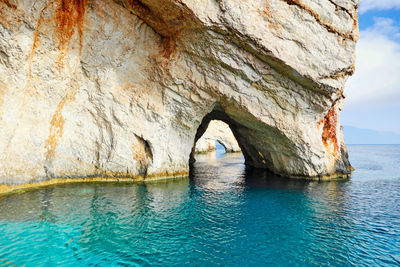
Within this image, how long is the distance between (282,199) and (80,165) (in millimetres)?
13388

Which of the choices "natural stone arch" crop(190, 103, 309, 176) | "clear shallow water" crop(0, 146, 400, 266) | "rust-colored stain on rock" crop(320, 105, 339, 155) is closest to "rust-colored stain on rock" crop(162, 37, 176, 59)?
"natural stone arch" crop(190, 103, 309, 176)

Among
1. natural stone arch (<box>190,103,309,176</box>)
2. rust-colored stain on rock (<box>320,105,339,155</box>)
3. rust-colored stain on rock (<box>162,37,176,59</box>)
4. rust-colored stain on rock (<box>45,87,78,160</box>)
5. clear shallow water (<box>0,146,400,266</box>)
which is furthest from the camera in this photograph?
rust-colored stain on rock (<box>320,105,339,155</box>)

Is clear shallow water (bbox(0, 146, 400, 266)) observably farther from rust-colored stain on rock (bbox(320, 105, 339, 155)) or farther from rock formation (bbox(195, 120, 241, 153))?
rock formation (bbox(195, 120, 241, 153))

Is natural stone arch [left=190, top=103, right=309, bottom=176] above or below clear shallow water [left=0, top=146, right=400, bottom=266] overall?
above

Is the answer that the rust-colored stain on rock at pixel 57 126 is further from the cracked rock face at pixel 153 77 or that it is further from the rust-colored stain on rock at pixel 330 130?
the rust-colored stain on rock at pixel 330 130

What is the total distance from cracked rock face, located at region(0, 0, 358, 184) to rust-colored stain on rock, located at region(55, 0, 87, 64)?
0.06m

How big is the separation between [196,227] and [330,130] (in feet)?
52.8

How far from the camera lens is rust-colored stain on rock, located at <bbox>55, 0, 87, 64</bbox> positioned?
1374 centimetres

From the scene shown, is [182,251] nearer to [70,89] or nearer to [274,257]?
[274,257]

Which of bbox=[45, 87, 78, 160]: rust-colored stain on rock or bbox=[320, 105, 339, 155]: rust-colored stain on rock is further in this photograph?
bbox=[320, 105, 339, 155]: rust-colored stain on rock

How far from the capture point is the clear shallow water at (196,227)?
7.40m

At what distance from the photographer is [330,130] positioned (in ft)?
67.3

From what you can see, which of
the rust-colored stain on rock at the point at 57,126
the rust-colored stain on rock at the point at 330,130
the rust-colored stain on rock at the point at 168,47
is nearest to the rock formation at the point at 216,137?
the rust-colored stain on rock at the point at 330,130

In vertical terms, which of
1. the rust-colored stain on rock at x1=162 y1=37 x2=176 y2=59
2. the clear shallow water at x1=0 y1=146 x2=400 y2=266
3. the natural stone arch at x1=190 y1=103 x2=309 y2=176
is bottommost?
the clear shallow water at x1=0 y1=146 x2=400 y2=266
